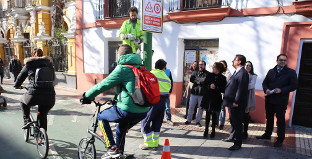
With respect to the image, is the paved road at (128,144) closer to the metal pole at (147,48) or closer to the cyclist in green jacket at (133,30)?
the metal pole at (147,48)

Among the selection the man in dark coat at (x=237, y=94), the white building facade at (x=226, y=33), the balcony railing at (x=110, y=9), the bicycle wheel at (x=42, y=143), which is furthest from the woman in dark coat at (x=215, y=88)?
the balcony railing at (x=110, y=9)

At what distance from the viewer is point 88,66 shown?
10.5 metres

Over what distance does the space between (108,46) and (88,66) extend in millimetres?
1531

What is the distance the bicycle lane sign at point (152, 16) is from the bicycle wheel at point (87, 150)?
217cm

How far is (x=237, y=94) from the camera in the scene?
160 inches

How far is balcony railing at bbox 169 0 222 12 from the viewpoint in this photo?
22.7 ft

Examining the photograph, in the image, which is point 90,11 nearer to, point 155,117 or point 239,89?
point 155,117

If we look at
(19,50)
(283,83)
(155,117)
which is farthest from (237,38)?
(19,50)

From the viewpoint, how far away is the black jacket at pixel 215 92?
15.3 feet

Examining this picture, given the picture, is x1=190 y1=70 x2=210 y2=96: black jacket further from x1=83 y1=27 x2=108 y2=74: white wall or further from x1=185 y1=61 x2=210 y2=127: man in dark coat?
x1=83 y1=27 x2=108 y2=74: white wall

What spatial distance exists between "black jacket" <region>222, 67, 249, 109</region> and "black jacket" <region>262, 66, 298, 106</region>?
32.2 inches

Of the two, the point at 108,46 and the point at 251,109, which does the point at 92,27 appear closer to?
the point at 108,46

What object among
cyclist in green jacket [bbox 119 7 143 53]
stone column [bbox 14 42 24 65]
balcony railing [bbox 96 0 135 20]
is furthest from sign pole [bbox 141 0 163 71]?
stone column [bbox 14 42 24 65]

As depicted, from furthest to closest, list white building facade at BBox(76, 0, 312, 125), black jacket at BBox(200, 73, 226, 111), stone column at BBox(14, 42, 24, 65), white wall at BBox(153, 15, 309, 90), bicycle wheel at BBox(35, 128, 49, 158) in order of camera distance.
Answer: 1. stone column at BBox(14, 42, 24, 65)
2. white wall at BBox(153, 15, 309, 90)
3. white building facade at BBox(76, 0, 312, 125)
4. black jacket at BBox(200, 73, 226, 111)
5. bicycle wheel at BBox(35, 128, 49, 158)
